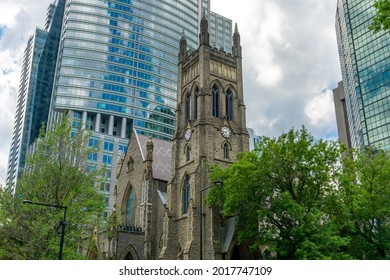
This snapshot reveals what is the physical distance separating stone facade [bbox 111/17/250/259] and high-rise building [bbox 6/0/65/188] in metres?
Result: 99.5

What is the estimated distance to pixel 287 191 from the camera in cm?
2592

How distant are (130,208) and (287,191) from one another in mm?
23857

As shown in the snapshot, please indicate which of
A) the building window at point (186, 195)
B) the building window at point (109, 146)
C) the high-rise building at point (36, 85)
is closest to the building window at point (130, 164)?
the building window at point (186, 195)

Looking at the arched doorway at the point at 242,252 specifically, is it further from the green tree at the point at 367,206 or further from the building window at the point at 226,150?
the green tree at the point at 367,206

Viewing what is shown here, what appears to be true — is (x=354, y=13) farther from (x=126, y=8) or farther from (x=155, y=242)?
(x=155, y=242)

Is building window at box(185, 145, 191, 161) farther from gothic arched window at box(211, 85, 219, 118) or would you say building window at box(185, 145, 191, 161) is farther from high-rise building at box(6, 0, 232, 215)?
high-rise building at box(6, 0, 232, 215)

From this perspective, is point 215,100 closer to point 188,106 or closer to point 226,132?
point 188,106

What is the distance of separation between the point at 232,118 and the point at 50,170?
23902 millimetres

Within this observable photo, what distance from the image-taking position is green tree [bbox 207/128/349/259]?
82.2ft

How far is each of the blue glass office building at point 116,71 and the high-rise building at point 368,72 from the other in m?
46.6

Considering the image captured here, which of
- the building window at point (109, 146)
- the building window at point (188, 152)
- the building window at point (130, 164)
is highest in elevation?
the building window at point (109, 146)

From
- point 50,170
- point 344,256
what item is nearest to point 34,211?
point 50,170

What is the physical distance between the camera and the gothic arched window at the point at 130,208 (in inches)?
1751

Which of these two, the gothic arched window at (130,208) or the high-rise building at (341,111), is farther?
Answer: the high-rise building at (341,111)
